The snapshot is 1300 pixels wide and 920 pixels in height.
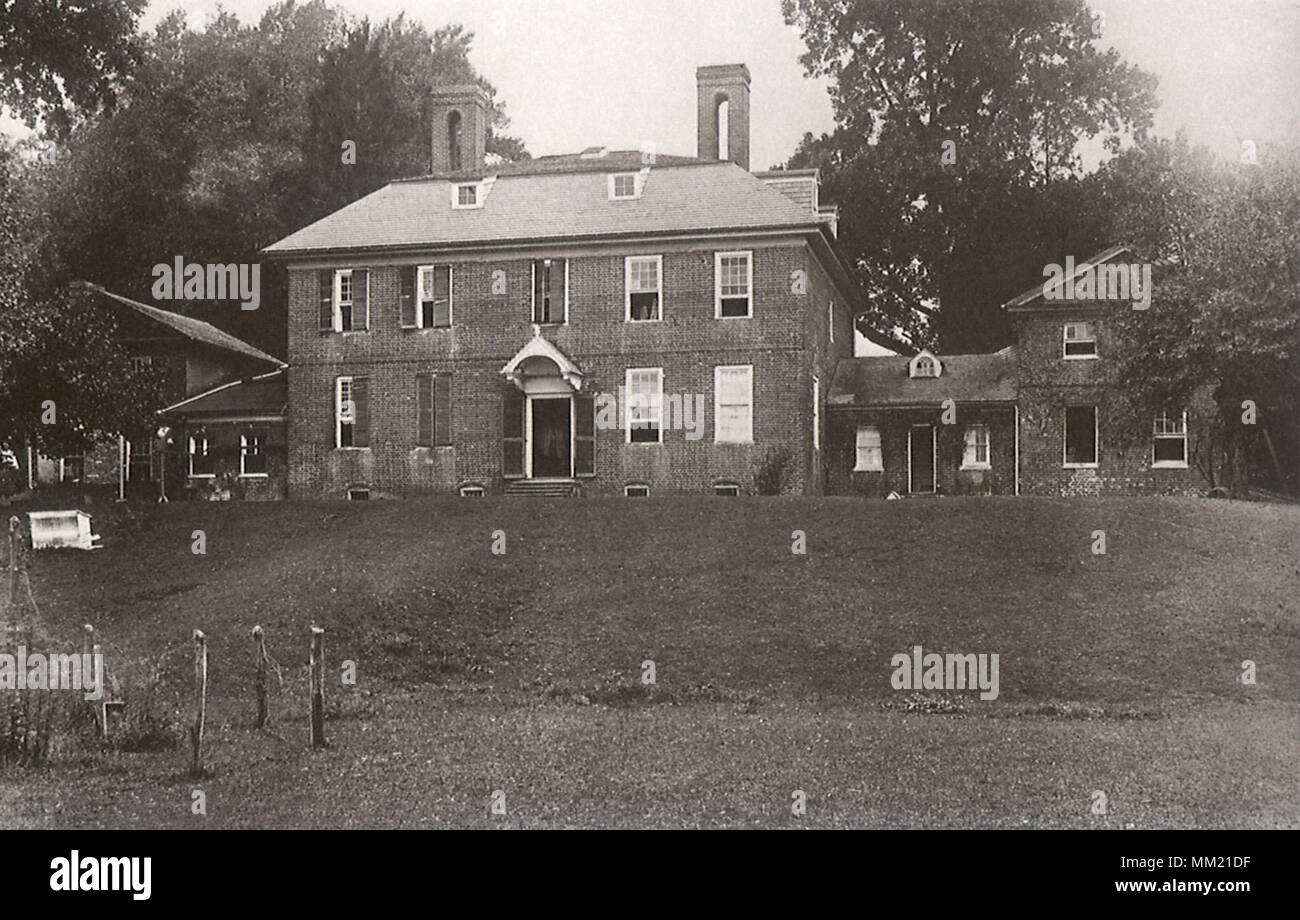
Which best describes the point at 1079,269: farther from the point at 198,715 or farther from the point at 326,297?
the point at 326,297

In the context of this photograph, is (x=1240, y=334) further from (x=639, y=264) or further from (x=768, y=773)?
(x=639, y=264)

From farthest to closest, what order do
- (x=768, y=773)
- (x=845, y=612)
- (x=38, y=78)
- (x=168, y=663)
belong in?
1. (x=38, y=78)
2. (x=845, y=612)
3. (x=168, y=663)
4. (x=768, y=773)

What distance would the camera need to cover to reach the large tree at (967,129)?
12.6 metres

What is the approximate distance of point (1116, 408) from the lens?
50.5 feet

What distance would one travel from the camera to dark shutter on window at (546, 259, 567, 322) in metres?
23.0

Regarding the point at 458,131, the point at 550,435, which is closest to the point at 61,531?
the point at 550,435

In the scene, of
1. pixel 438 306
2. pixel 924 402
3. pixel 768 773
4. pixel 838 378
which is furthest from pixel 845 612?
pixel 438 306

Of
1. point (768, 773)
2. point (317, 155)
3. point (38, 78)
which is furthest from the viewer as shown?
point (317, 155)

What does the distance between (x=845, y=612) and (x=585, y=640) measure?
2829 mm

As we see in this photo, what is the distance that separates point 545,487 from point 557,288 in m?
3.64

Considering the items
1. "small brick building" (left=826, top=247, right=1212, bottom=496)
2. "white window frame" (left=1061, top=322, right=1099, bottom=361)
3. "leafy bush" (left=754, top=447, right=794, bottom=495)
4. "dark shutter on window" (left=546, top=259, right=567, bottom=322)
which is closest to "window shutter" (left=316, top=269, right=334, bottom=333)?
"dark shutter on window" (left=546, top=259, right=567, bottom=322)

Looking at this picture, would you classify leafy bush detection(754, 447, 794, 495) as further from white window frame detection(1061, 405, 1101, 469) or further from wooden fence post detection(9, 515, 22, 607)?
wooden fence post detection(9, 515, 22, 607)

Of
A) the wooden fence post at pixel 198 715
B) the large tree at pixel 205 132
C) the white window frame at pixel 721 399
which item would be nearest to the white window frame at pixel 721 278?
the white window frame at pixel 721 399

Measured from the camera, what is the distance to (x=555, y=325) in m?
23.1
